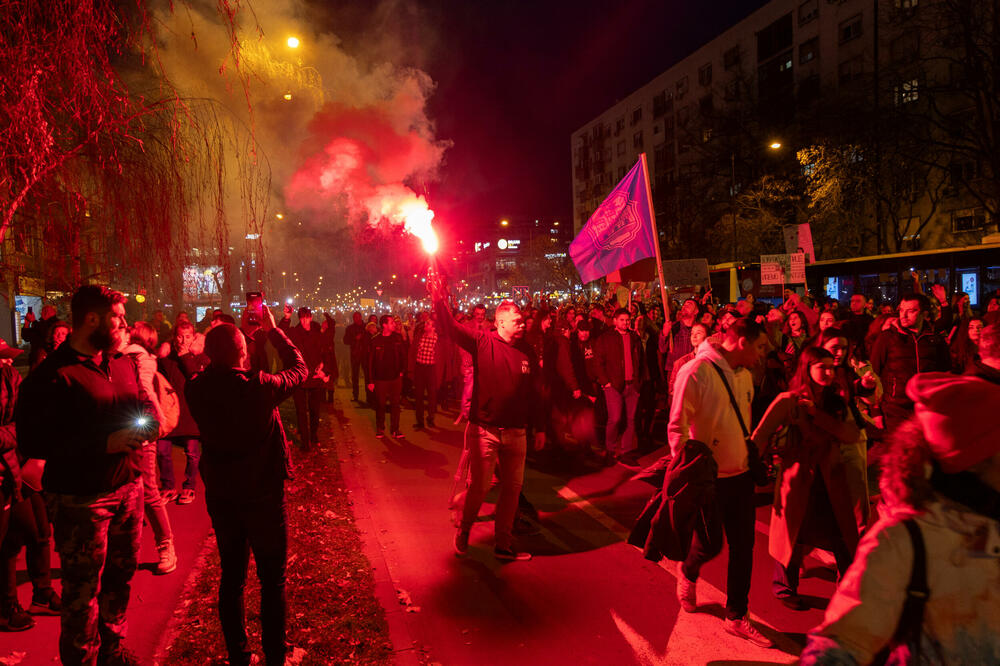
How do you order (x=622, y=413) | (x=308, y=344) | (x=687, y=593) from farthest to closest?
(x=308, y=344) → (x=622, y=413) → (x=687, y=593)

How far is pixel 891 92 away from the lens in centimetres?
2600

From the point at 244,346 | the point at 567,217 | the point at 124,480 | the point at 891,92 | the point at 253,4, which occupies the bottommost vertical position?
the point at 124,480

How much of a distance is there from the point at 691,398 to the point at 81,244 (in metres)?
7.75

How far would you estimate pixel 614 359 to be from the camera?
8.78 m

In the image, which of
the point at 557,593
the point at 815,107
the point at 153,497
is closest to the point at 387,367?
the point at 153,497

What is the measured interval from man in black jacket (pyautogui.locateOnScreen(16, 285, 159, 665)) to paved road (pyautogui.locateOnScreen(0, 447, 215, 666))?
0.71 metres

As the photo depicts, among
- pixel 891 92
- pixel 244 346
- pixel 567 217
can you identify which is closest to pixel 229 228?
pixel 244 346

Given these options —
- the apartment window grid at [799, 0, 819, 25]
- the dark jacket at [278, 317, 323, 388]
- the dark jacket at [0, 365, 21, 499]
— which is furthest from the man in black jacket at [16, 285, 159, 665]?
the apartment window grid at [799, 0, 819, 25]

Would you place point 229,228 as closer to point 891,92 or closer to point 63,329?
point 63,329

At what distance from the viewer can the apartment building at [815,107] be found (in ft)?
89.1

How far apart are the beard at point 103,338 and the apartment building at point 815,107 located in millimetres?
27819

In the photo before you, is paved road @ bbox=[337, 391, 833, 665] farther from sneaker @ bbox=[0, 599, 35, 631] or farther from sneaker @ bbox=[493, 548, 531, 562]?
sneaker @ bbox=[0, 599, 35, 631]

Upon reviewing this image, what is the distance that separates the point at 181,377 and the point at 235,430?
4322 millimetres

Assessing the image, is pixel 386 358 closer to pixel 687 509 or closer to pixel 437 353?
pixel 437 353
